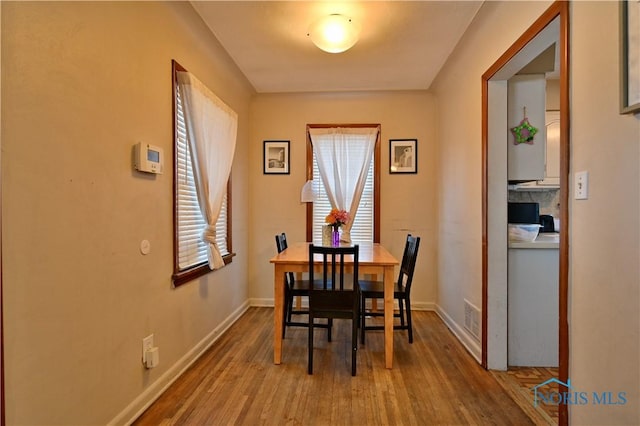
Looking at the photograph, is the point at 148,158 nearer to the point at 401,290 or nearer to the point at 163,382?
the point at 163,382

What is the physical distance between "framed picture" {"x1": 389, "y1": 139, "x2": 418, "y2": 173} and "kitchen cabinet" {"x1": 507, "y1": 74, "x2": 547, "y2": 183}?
5.08 ft

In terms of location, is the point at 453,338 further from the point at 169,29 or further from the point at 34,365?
the point at 169,29

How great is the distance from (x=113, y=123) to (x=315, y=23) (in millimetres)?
1589

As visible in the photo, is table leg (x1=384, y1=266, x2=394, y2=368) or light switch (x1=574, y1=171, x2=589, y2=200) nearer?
light switch (x1=574, y1=171, x2=589, y2=200)

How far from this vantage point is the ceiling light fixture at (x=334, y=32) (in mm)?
2320

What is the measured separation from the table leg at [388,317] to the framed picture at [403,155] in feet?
6.11

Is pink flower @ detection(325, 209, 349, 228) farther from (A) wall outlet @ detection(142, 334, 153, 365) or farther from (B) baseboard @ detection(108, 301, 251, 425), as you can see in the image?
(A) wall outlet @ detection(142, 334, 153, 365)

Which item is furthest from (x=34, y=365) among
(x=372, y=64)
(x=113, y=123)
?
(x=372, y=64)

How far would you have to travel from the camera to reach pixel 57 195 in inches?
52.8

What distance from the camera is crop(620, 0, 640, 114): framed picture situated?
114 cm

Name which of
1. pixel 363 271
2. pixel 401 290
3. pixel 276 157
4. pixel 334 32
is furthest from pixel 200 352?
pixel 334 32

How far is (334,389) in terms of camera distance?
2182 mm

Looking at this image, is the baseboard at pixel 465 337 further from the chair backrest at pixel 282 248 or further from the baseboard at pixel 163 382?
the baseboard at pixel 163 382

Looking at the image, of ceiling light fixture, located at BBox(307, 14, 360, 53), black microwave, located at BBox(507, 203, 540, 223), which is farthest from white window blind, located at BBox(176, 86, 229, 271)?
black microwave, located at BBox(507, 203, 540, 223)
